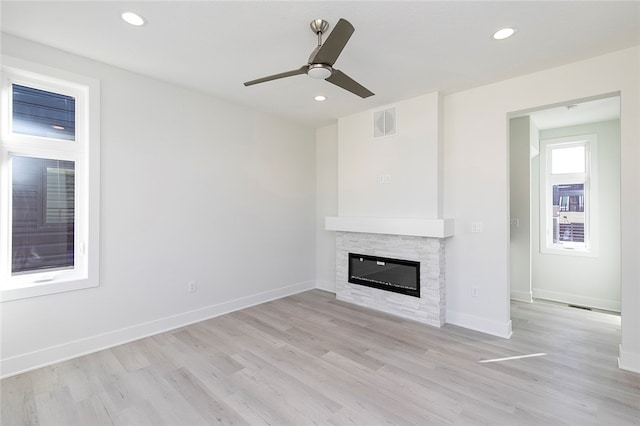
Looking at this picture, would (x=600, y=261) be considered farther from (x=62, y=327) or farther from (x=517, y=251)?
(x=62, y=327)

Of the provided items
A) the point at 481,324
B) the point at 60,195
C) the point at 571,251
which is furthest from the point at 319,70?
the point at 571,251

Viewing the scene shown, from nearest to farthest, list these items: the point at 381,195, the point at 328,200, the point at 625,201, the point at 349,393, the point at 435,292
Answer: the point at 349,393 < the point at 625,201 < the point at 435,292 < the point at 381,195 < the point at 328,200

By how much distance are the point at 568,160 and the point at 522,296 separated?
2270mm

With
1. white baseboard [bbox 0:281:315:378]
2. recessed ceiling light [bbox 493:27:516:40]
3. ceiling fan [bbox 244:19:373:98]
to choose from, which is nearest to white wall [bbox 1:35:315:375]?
white baseboard [bbox 0:281:315:378]

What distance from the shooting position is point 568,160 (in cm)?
470

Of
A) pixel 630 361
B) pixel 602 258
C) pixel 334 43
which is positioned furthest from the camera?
pixel 602 258

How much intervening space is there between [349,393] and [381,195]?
2515mm

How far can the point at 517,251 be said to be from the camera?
4562 mm

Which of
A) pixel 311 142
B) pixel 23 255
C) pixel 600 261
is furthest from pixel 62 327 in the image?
pixel 600 261

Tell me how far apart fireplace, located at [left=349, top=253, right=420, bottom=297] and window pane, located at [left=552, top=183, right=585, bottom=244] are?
2867mm

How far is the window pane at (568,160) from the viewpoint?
15.1 ft

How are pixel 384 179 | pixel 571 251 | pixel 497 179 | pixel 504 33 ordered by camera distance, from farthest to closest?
1. pixel 571 251
2. pixel 384 179
3. pixel 497 179
4. pixel 504 33

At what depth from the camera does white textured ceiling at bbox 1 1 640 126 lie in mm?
2059

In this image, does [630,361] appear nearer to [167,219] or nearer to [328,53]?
[328,53]
